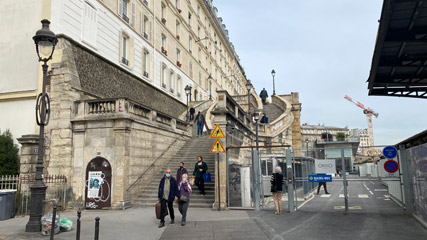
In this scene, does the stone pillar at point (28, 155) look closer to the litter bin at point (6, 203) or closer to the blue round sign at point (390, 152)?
the litter bin at point (6, 203)

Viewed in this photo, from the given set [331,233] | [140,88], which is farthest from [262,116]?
[331,233]

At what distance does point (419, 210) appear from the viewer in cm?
894

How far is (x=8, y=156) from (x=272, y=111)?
26.7 metres

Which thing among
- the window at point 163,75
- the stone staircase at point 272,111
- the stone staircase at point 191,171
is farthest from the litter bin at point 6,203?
the stone staircase at point 272,111

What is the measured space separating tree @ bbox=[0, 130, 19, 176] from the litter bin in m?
3.54

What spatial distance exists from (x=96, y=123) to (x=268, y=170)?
8494 mm

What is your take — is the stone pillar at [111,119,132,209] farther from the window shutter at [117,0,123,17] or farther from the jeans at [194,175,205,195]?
the window shutter at [117,0,123,17]

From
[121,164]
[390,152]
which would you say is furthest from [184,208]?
[390,152]

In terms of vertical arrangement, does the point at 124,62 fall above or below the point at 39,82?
above

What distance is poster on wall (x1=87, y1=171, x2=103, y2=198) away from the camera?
13.3 meters

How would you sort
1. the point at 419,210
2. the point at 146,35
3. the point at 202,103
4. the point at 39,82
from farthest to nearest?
1. the point at 202,103
2. the point at 146,35
3. the point at 39,82
4. the point at 419,210

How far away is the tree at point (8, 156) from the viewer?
14445 millimetres

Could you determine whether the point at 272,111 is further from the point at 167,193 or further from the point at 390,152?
the point at 167,193

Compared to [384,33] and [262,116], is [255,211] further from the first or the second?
[262,116]
